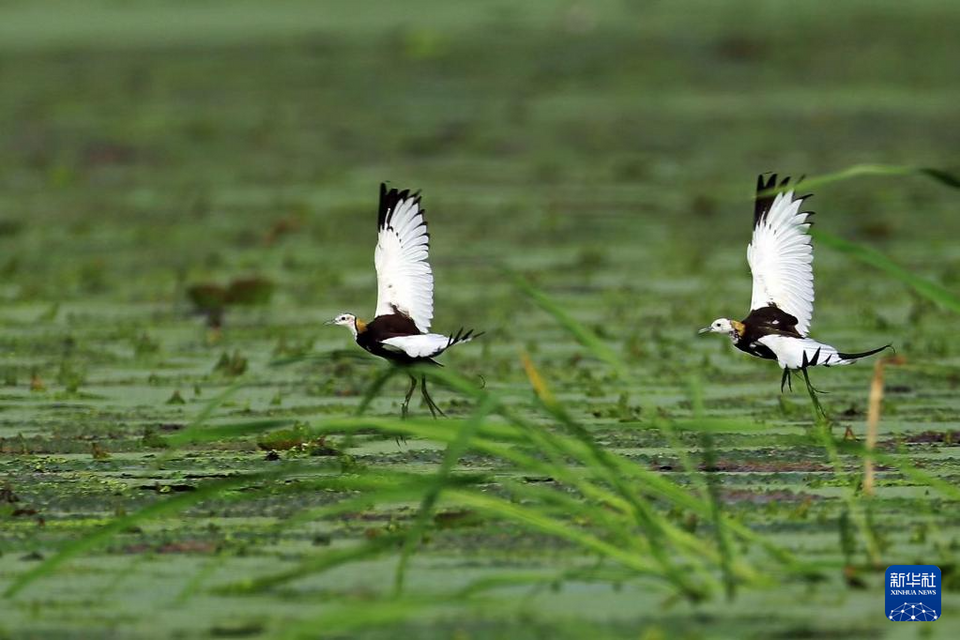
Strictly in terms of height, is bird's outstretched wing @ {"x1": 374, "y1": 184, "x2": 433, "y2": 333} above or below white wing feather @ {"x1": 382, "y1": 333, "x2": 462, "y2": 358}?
above

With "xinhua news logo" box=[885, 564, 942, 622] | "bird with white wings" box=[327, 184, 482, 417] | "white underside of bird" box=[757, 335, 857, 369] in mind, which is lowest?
"xinhua news logo" box=[885, 564, 942, 622]

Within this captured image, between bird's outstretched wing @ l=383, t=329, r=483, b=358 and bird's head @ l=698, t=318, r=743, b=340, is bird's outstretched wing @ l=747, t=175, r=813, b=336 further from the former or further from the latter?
bird's outstretched wing @ l=383, t=329, r=483, b=358

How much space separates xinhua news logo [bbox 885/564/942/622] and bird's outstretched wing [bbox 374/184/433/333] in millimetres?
2247

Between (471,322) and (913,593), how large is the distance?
16.7 ft

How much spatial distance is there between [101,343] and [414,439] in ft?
8.60

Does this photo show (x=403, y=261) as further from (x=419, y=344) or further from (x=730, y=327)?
(x=730, y=327)

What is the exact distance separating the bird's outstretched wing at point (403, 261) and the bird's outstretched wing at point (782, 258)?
3.58 ft

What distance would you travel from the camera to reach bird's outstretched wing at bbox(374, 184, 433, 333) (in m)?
6.51

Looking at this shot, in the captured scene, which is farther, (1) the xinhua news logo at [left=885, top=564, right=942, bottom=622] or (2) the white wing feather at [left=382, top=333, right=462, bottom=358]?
(2) the white wing feather at [left=382, top=333, right=462, bottom=358]

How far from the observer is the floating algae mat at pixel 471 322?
465 centimetres

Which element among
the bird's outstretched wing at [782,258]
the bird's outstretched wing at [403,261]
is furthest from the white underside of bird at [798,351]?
the bird's outstretched wing at [403,261]

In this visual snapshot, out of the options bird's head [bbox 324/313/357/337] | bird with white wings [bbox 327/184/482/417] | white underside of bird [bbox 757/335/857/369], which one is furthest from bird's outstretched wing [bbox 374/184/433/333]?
white underside of bird [bbox 757/335/857/369]

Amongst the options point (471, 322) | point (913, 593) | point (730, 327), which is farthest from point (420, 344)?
point (471, 322)

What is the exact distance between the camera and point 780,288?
257 inches
